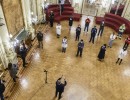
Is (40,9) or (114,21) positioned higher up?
(40,9)

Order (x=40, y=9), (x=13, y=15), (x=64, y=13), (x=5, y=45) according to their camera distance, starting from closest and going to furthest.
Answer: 1. (x=5, y=45)
2. (x=13, y=15)
3. (x=40, y=9)
4. (x=64, y=13)

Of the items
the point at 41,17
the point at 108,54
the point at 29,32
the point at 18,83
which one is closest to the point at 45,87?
the point at 18,83

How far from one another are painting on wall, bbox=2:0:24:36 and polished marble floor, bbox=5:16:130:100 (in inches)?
75.5

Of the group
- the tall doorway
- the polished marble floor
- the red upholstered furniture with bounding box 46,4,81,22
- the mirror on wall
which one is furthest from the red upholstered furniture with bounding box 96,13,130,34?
the polished marble floor

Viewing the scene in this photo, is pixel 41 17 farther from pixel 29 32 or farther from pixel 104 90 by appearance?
pixel 104 90

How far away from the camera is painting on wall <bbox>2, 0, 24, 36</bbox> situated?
302 inches

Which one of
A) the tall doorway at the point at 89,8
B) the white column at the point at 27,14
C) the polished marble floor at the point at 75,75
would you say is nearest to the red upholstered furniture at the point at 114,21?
the tall doorway at the point at 89,8

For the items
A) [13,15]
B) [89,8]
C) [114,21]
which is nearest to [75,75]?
[13,15]

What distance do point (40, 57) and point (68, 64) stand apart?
1.79 m

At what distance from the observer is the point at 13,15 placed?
27.5ft

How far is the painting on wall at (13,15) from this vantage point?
766 centimetres

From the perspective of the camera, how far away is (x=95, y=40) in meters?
11.8

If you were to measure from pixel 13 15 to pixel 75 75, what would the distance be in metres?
4.72

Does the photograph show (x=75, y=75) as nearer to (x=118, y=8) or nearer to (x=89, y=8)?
(x=118, y=8)
